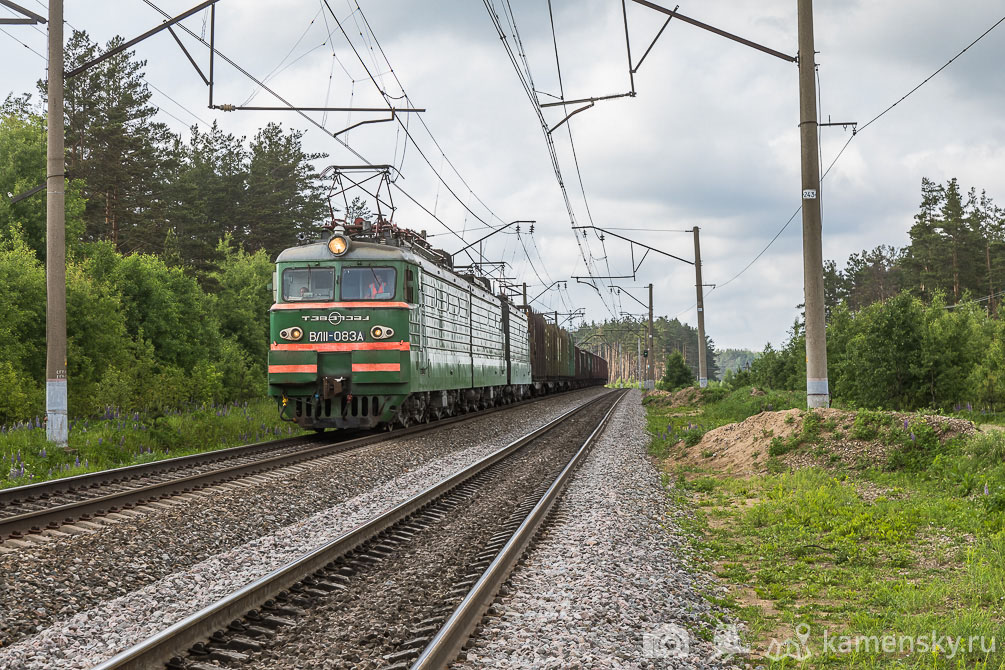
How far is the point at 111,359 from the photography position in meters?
17.8

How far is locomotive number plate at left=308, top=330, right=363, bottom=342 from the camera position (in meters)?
14.9

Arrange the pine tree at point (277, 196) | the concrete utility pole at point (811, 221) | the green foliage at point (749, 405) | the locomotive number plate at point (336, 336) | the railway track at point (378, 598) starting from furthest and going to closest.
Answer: the pine tree at point (277, 196) < the green foliage at point (749, 405) < the locomotive number plate at point (336, 336) < the concrete utility pole at point (811, 221) < the railway track at point (378, 598)

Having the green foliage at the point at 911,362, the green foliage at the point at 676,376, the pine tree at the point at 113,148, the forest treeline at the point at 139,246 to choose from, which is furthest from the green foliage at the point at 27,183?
the green foliage at the point at 676,376

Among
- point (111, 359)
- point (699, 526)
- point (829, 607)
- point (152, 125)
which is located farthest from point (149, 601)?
point (152, 125)

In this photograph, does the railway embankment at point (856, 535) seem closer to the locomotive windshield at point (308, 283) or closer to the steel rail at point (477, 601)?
the steel rail at point (477, 601)

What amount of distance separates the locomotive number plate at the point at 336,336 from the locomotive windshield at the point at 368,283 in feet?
2.32

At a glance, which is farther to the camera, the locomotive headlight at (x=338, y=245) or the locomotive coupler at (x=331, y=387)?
the locomotive headlight at (x=338, y=245)

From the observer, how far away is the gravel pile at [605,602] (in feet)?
13.8

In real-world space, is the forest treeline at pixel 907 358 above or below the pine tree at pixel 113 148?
below

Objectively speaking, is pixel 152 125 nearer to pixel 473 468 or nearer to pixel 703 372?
pixel 703 372

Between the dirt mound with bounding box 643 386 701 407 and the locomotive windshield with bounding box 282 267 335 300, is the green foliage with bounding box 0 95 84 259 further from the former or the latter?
the dirt mound with bounding box 643 386 701 407

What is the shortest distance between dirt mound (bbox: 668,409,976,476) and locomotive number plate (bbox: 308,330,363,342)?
6391mm

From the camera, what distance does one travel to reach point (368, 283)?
15.2 meters

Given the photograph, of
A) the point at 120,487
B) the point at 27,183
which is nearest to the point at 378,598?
the point at 120,487
